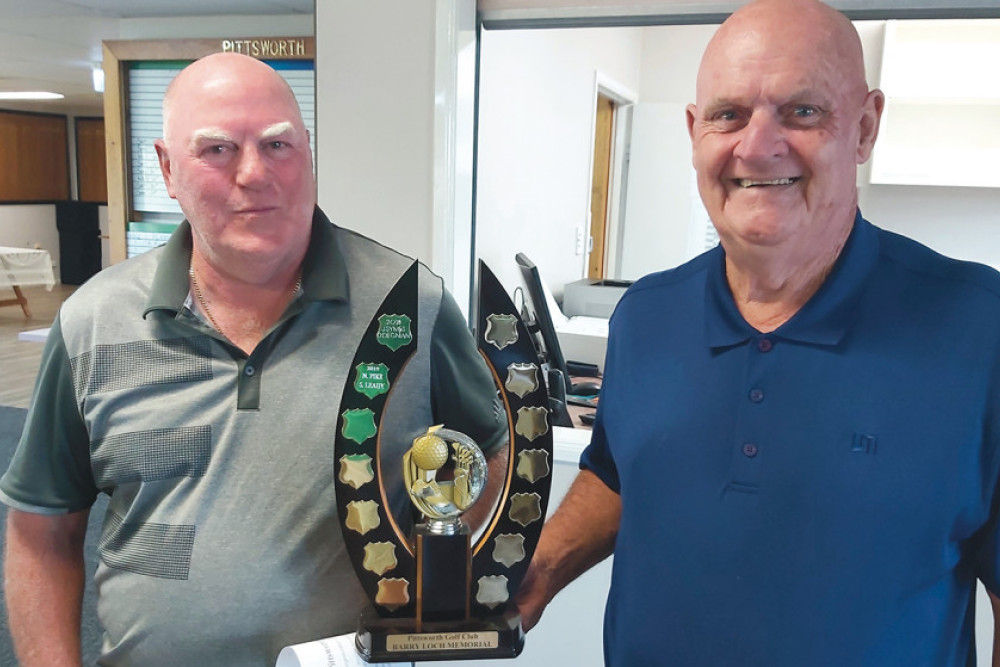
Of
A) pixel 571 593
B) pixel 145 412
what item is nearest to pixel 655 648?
pixel 145 412

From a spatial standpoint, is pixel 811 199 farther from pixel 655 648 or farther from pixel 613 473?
pixel 655 648

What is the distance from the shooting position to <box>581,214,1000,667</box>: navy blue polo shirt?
2.76ft

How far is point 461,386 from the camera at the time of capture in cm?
114

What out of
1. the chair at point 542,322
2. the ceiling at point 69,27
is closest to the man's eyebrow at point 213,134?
the chair at point 542,322

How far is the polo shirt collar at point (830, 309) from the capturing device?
0.89m

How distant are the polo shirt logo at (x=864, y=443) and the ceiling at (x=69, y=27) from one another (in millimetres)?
2654

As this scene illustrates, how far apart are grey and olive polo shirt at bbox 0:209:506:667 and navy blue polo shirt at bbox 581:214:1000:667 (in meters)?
0.39

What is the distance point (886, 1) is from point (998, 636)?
1.23 meters

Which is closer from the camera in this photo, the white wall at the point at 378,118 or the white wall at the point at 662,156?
the white wall at the point at 378,118

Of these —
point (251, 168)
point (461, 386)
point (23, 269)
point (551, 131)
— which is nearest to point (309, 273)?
point (251, 168)

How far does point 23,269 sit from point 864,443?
873 cm

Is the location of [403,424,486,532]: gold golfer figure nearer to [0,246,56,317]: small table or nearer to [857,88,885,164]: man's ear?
[857,88,885,164]: man's ear

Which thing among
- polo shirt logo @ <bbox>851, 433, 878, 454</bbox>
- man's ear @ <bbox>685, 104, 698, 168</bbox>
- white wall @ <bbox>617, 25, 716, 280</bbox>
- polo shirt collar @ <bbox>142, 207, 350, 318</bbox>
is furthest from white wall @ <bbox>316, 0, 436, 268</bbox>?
white wall @ <bbox>617, 25, 716, 280</bbox>

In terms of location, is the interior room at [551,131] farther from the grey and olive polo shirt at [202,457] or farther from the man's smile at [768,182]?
the man's smile at [768,182]
